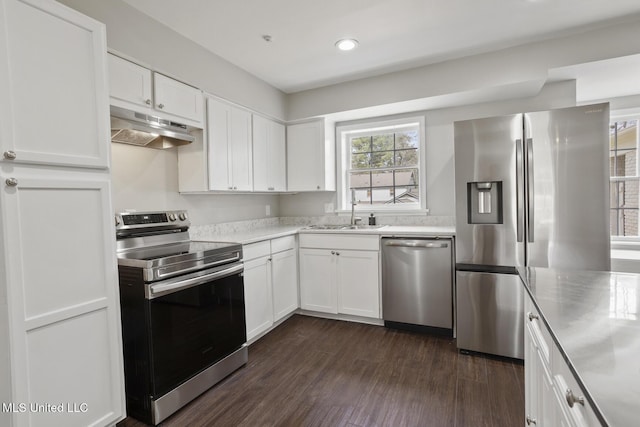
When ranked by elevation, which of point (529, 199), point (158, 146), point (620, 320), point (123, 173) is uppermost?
point (158, 146)

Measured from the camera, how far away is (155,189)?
8.45 feet

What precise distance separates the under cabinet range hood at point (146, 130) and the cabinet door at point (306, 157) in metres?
1.46

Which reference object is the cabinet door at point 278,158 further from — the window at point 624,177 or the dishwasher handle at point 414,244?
the window at point 624,177

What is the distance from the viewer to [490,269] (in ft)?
8.50

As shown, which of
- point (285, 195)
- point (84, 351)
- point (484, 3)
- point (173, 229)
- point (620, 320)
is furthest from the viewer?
point (285, 195)

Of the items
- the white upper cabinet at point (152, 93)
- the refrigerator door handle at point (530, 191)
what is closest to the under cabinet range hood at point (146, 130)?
the white upper cabinet at point (152, 93)

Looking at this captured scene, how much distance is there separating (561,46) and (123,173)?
141 inches

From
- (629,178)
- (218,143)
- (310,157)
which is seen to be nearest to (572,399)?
(218,143)

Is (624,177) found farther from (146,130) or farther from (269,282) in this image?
(146,130)

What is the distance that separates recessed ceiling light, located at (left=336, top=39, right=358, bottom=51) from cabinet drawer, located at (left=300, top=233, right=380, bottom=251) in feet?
5.63

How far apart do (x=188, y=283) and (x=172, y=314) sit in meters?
0.19

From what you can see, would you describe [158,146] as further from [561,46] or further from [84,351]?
[561,46]

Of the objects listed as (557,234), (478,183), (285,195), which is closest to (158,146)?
(285,195)

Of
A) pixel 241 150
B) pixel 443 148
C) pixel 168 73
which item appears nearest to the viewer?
pixel 168 73
